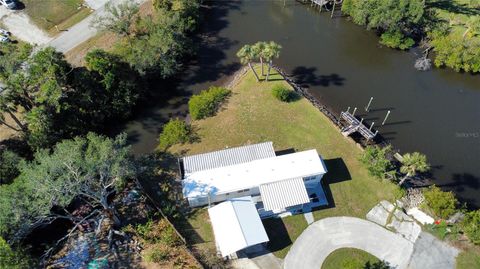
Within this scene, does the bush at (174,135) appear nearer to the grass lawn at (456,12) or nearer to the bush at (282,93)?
the bush at (282,93)

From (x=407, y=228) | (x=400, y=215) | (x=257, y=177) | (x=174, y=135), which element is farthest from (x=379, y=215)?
(x=174, y=135)

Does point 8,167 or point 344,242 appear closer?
point 344,242

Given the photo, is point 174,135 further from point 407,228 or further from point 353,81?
point 407,228

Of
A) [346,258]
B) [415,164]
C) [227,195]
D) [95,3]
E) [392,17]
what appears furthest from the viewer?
[95,3]

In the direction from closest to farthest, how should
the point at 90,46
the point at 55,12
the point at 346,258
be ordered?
1. the point at 346,258
2. the point at 90,46
3. the point at 55,12

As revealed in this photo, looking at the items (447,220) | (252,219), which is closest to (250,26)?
(252,219)

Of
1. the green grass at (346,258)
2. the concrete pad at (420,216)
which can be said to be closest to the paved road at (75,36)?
the green grass at (346,258)
